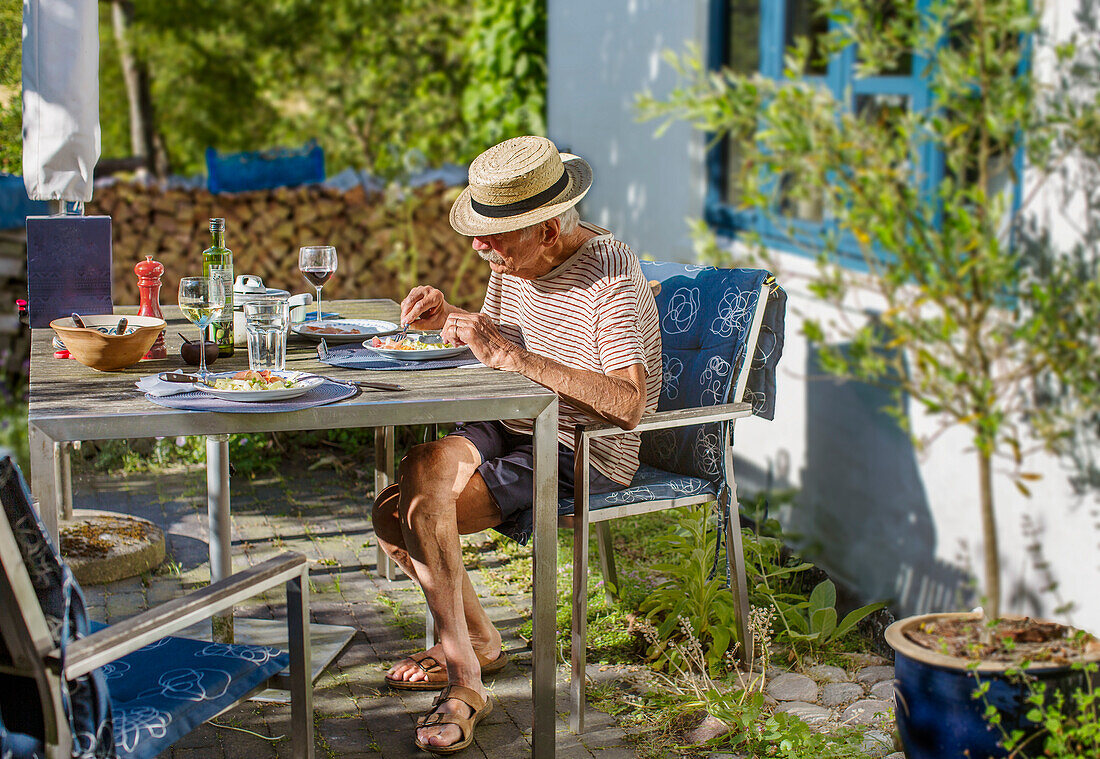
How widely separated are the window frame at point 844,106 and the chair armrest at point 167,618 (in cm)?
170

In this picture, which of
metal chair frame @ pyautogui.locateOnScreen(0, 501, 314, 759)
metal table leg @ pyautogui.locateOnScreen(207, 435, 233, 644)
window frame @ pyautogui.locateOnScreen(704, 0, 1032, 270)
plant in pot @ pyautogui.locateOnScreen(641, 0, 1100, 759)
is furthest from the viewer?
window frame @ pyautogui.locateOnScreen(704, 0, 1032, 270)

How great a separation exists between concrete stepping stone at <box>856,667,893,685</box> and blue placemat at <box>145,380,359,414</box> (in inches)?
62.9

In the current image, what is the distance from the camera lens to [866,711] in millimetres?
2865

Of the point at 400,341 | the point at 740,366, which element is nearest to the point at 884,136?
the point at 740,366

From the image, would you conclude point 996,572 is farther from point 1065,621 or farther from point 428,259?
point 428,259

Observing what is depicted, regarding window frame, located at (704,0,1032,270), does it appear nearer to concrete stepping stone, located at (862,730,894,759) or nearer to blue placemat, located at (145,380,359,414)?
concrete stepping stone, located at (862,730,894,759)

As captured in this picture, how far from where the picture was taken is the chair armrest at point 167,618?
170cm

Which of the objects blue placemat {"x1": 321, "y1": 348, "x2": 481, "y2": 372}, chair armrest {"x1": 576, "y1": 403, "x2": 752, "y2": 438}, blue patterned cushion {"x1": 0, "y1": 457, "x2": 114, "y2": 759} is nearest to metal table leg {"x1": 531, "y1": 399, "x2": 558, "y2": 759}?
chair armrest {"x1": 576, "y1": 403, "x2": 752, "y2": 438}

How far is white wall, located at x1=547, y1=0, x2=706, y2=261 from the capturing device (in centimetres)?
564

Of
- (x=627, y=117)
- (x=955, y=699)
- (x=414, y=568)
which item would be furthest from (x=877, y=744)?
(x=627, y=117)

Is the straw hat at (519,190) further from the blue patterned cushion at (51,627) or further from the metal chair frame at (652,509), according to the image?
the blue patterned cushion at (51,627)

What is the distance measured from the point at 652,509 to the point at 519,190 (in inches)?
34.3

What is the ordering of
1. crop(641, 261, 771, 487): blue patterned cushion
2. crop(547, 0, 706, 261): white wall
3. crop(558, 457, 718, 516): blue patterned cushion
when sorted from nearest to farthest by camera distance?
crop(558, 457, 718, 516): blue patterned cushion, crop(641, 261, 771, 487): blue patterned cushion, crop(547, 0, 706, 261): white wall

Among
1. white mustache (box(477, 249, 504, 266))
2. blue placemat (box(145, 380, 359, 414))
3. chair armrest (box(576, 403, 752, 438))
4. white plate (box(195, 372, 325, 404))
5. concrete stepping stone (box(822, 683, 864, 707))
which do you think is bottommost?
concrete stepping stone (box(822, 683, 864, 707))
